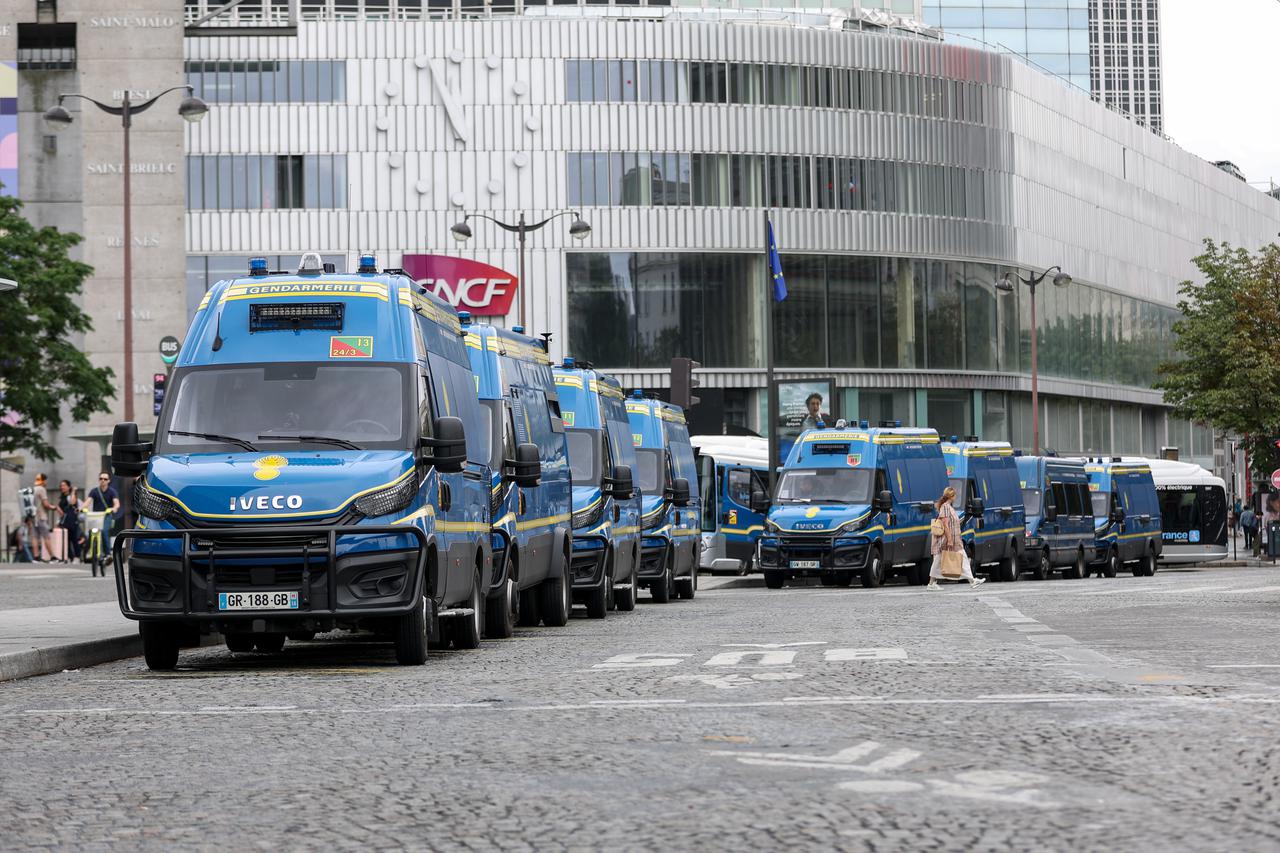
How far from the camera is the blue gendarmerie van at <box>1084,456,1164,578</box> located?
55531mm

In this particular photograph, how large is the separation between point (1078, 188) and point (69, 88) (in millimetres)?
40187

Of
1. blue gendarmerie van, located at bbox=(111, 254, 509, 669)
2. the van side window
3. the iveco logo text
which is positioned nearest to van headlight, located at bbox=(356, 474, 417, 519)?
blue gendarmerie van, located at bbox=(111, 254, 509, 669)

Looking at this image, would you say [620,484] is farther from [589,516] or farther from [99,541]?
[99,541]

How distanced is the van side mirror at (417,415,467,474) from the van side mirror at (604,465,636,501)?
28.0 feet

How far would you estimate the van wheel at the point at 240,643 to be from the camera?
1775 centimetres

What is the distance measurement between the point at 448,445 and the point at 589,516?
8458 mm

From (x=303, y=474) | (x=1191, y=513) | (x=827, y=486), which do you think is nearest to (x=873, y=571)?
(x=827, y=486)

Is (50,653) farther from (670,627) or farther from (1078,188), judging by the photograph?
(1078,188)

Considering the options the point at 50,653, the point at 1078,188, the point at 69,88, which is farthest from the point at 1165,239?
the point at 50,653

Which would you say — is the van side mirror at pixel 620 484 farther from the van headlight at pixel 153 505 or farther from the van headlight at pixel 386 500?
the van headlight at pixel 153 505

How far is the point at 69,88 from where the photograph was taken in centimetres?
6944

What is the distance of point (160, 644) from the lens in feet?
53.1

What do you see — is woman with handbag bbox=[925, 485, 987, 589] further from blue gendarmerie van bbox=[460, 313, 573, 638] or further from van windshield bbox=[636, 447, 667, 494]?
blue gendarmerie van bbox=[460, 313, 573, 638]

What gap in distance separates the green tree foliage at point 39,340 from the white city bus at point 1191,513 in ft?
103
